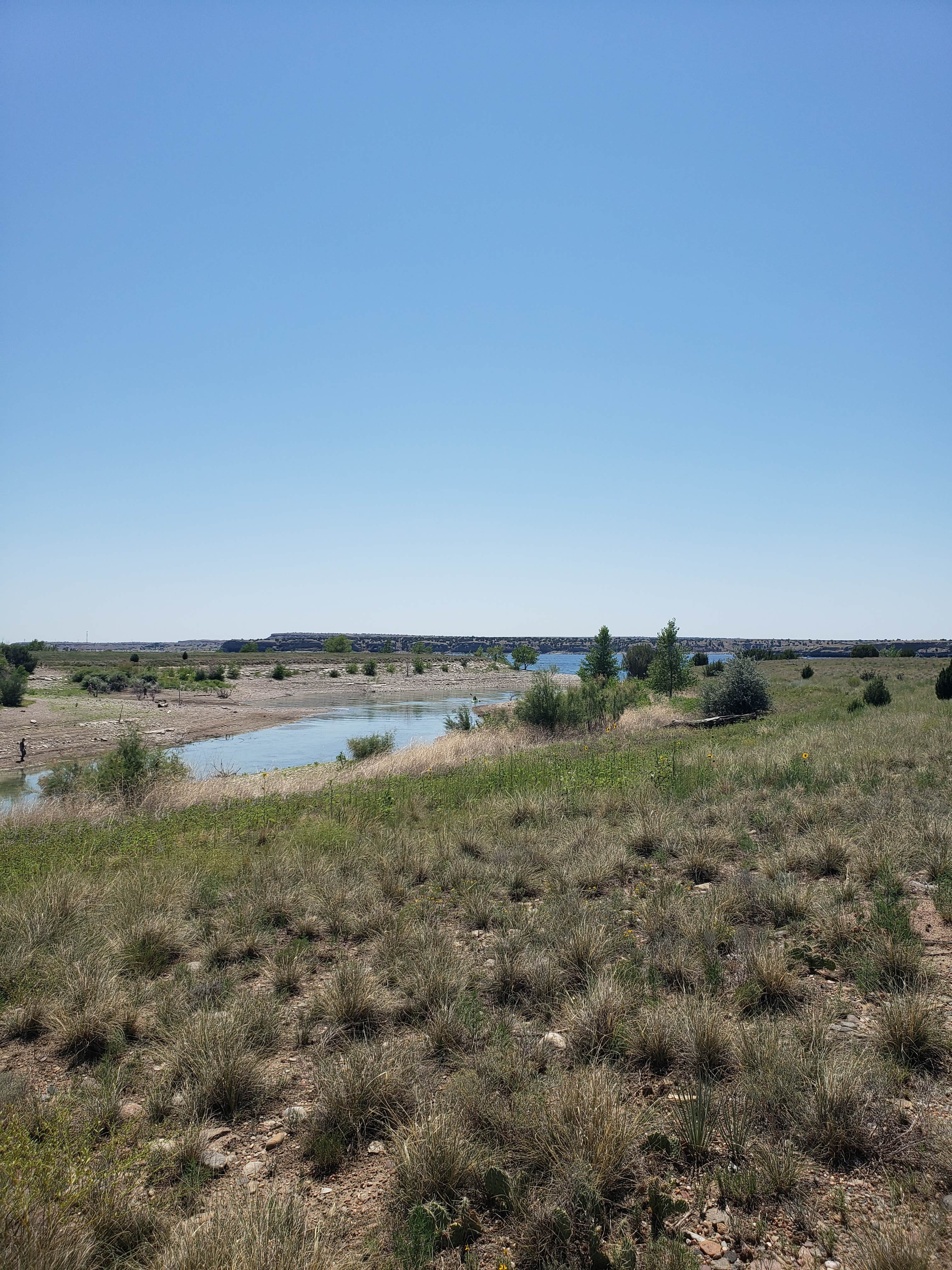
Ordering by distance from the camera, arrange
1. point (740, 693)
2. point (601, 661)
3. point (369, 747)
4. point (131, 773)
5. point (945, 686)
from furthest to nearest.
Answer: point (601, 661) < point (740, 693) < point (945, 686) < point (369, 747) < point (131, 773)

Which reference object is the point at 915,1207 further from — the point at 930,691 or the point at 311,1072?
the point at 930,691

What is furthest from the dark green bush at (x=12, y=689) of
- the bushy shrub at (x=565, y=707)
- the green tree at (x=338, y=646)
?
the green tree at (x=338, y=646)

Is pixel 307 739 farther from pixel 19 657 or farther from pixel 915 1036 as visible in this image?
pixel 19 657

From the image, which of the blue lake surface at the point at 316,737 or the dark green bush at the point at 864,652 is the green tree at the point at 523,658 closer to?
the dark green bush at the point at 864,652

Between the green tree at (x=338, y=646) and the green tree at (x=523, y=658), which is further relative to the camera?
the green tree at (x=338, y=646)

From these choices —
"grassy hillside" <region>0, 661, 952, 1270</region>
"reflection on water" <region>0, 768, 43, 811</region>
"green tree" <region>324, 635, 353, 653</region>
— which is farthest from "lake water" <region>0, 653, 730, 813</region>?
"green tree" <region>324, 635, 353, 653</region>

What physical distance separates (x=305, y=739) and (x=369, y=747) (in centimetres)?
1091

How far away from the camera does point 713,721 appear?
23.9 metres

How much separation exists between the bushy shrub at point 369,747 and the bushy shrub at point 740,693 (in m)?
13.3

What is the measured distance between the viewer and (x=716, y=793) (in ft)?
34.0

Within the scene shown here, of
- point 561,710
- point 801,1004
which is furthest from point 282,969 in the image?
point 561,710

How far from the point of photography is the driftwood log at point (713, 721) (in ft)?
75.7

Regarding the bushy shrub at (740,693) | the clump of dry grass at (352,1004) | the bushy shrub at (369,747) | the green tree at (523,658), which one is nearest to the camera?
the clump of dry grass at (352,1004)

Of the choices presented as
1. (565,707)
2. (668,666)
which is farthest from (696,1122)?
(668,666)
